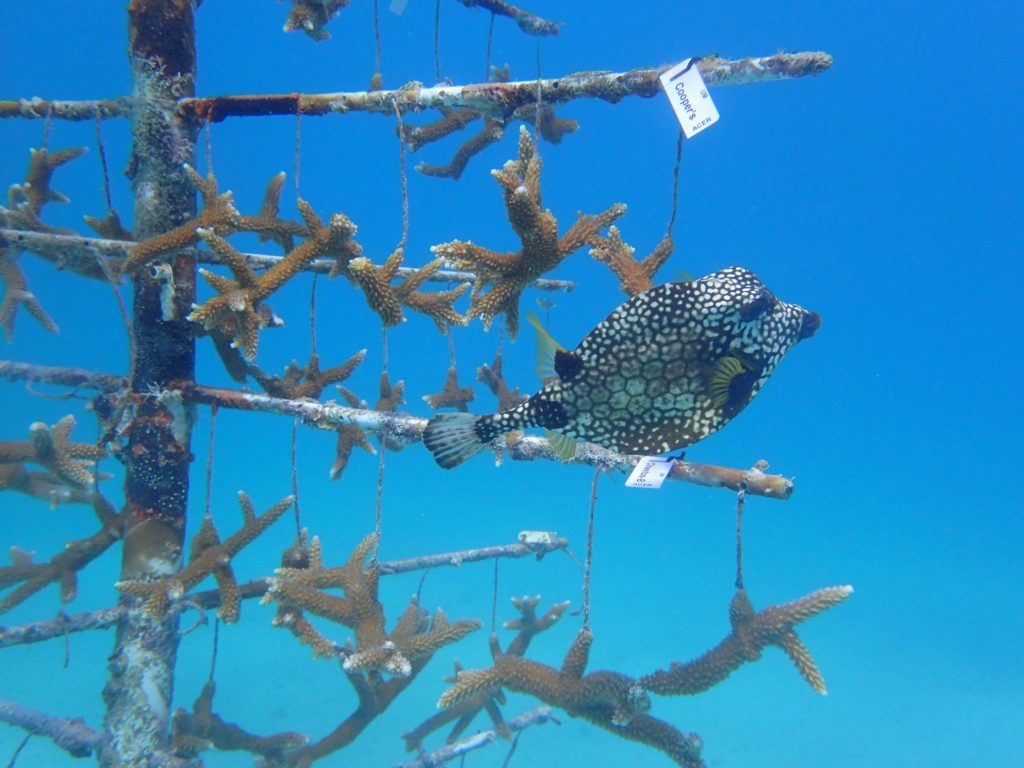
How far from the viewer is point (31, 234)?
3748 mm

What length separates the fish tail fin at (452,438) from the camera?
8.35ft

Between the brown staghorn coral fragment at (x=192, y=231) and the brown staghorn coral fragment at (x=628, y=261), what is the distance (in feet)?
7.12

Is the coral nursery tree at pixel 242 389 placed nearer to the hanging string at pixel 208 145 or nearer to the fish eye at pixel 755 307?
the hanging string at pixel 208 145

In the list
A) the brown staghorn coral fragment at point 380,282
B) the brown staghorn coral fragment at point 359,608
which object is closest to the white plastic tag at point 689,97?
the brown staghorn coral fragment at point 380,282

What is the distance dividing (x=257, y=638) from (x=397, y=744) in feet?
22.0

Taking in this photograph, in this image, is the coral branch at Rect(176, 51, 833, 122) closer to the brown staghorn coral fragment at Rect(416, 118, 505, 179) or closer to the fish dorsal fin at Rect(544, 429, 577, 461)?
the brown staghorn coral fragment at Rect(416, 118, 505, 179)

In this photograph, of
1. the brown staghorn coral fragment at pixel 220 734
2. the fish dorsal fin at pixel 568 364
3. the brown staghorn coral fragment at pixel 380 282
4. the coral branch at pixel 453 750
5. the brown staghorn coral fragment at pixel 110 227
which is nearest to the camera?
the fish dorsal fin at pixel 568 364

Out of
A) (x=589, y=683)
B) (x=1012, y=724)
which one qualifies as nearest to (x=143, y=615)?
(x=589, y=683)

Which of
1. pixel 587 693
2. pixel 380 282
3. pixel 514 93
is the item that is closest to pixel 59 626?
pixel 380 282

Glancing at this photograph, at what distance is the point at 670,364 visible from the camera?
235 cm

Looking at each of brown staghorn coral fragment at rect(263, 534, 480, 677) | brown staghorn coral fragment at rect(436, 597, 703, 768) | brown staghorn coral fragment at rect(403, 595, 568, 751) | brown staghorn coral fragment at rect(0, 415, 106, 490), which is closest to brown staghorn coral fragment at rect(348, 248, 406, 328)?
brown staghorn coral fragment at rect(263, 534, 480, 677)

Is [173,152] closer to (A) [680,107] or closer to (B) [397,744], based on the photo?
(A) [680,107]

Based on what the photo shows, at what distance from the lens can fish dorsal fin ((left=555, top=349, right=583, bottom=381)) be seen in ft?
7.88

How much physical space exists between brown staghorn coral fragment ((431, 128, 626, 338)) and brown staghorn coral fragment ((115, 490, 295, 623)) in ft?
6.84
